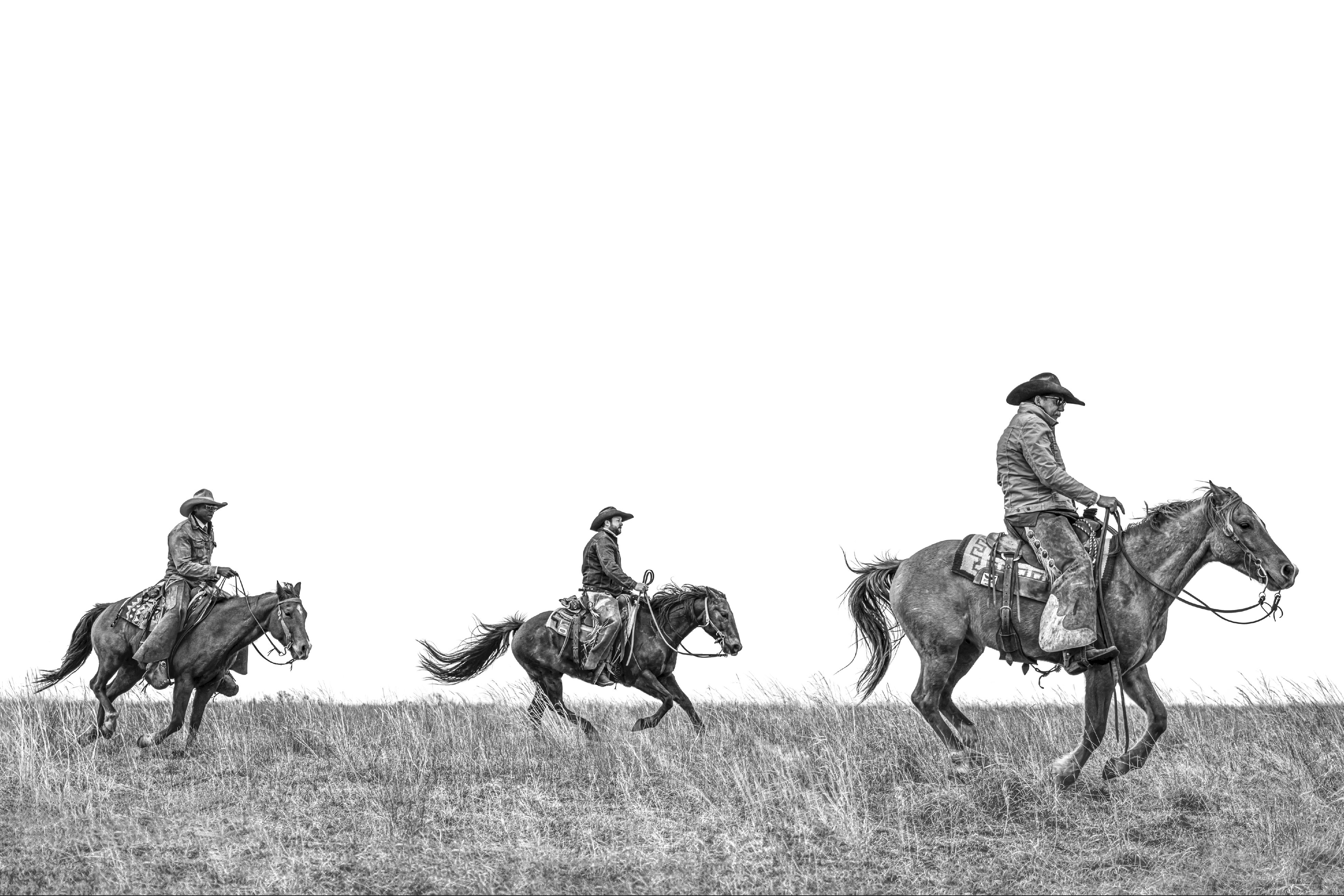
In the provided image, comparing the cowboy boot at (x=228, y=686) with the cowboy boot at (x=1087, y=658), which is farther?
the cowboy boot at (x=228, y=686)

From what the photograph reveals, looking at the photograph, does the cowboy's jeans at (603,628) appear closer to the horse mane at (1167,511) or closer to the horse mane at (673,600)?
the horse mane at (673,600)

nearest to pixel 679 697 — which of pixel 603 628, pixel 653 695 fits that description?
pixel 653 695

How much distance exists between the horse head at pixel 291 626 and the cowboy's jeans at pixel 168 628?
1105 millimetres

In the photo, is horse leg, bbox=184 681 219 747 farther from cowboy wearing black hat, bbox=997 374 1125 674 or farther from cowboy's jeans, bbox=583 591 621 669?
cowboy wearing black hat, bbox=997 374 1125 674

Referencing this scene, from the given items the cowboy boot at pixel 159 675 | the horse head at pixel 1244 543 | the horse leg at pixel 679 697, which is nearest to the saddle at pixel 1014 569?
the horse head at pixel 1244 543

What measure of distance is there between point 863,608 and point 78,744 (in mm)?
8269

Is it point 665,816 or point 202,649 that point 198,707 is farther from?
point 665,816

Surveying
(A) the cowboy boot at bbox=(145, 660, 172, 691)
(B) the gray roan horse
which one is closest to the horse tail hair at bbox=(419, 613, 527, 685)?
(A) the cowboy boot at bbox=(145, 660, 172, 691)

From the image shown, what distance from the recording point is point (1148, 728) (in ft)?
36.7

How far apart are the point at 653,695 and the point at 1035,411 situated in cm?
650

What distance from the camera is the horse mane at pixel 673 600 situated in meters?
16.6

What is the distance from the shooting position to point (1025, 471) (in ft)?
38.7

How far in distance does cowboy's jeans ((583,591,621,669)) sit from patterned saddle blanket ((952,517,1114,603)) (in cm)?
551

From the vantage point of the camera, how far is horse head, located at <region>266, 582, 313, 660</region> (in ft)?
46.8
